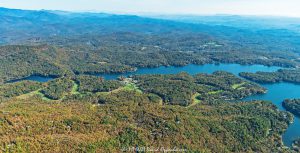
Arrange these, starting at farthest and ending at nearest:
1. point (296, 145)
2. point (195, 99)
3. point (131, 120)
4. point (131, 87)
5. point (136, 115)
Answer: point (131, 87)
point (195, 99)
point (136, 115)
point (131, 120)
point (296, 145)

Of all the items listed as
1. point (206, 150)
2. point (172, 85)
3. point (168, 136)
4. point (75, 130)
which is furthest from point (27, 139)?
point (172, 85)

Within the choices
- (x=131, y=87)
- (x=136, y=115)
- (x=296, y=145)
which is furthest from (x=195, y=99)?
(x=296, y=145)

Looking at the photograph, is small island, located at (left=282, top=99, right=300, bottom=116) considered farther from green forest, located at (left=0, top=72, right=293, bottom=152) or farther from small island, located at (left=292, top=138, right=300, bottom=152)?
small island, located at (left=292, top=138, right=300, bottom=152)

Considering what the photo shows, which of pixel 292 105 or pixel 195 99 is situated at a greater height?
pixel 292 105

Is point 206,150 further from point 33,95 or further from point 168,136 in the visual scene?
point 33,95

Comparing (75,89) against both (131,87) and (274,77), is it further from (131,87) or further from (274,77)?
(274,77)

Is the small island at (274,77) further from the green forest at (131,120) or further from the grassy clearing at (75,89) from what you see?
the grassy clearing at (75,89)

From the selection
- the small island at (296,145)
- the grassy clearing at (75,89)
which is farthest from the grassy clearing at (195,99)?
the grassy clearing at (75,89)

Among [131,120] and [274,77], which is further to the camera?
[274,77]

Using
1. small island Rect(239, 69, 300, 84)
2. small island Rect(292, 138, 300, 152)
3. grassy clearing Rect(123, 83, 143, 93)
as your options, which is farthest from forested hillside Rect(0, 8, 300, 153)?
small island Rect(239, 69, 300, 84)
